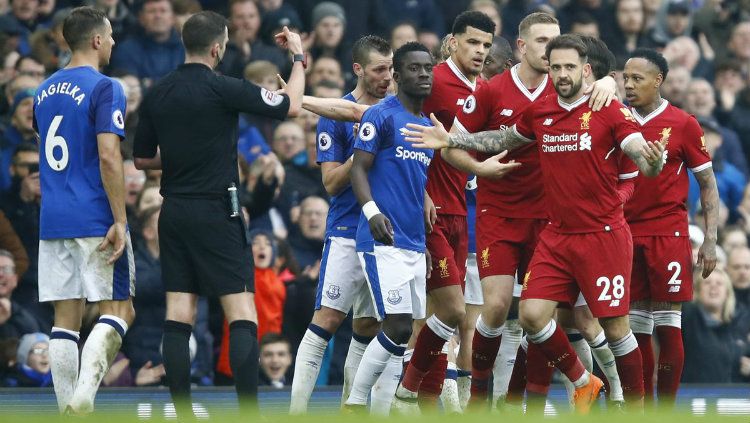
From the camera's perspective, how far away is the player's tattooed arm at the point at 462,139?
34.2ft

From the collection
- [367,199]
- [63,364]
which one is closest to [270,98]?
[367,199]

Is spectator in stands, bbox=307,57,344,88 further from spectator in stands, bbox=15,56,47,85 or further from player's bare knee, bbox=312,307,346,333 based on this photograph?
player's bare knee, bbox=312,307,346,333

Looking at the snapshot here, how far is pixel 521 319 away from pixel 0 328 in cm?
516

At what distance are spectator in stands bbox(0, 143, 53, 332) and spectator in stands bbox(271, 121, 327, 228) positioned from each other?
2437 millimetres

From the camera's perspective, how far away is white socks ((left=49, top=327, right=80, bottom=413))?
10305 mm

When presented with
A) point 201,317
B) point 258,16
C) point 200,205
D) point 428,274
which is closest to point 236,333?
point 200,205

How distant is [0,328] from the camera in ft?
44.2

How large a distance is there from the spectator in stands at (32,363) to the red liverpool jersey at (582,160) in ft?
16.5

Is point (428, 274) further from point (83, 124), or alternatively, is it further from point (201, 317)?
point (201, 317)

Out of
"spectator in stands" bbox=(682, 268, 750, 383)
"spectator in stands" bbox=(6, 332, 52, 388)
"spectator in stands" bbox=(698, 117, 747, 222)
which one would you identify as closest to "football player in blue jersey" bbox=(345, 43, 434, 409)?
"spectator in stands" bbox=(6, 332, 52, 388)

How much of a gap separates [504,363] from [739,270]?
5.37 metres

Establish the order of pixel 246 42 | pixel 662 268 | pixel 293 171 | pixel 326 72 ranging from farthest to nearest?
1. pixel 246 42
2. pixel 326 72
3. pixel 293 171
4. pixel 662 268

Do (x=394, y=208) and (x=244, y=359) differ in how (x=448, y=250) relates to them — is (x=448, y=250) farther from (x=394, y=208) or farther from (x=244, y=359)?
(x=244, y=359)

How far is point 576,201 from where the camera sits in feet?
34.3
